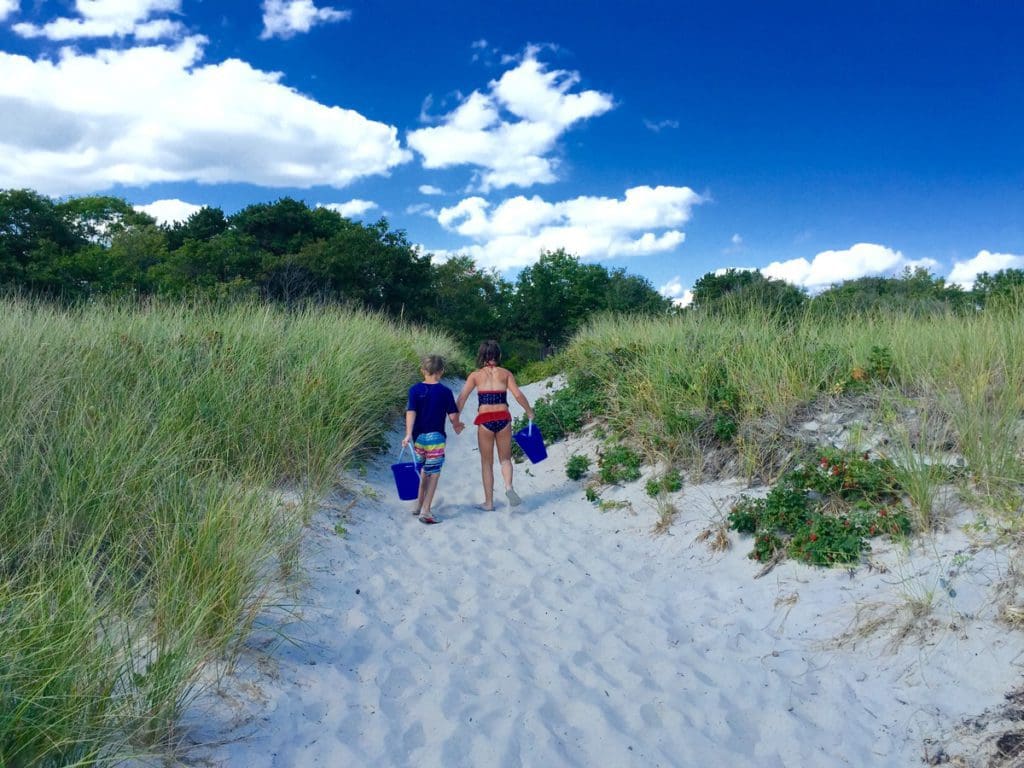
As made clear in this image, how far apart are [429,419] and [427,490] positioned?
77 cm

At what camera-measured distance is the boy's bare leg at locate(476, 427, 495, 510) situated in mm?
7440

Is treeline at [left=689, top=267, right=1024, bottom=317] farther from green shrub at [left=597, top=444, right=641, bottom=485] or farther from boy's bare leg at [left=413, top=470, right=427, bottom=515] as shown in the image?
boy's bare leg at [left=413, top=470, right=427, bottom=515]

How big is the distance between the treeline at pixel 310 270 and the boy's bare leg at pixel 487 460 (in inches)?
573

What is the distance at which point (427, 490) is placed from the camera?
7023 mm

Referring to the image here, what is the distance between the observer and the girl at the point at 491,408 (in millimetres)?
7363

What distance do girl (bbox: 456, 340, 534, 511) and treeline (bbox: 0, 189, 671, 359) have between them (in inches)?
569

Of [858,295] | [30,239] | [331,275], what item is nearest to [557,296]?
[331,275]

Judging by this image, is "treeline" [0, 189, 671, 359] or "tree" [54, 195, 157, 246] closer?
"treeline" [0, 189, 671, 359]

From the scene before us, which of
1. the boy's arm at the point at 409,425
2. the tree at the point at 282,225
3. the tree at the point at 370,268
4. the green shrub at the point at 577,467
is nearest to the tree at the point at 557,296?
the tree at the point at 370,268

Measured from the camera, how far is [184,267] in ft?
92.7

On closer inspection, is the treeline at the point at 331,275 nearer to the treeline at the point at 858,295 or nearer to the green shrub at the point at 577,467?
the treeline at the point at 858,295

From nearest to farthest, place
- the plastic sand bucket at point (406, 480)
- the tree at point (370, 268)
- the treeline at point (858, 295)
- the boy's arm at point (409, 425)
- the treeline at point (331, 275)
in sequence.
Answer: the boy's arm at point (409, 425)
the plastic sand bucket at point (406, 480)
the treeline at point (858, 295)
the treeline at point (331, 275)
the tree at point (370, 268)

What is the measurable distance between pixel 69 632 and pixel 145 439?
270 centimetres

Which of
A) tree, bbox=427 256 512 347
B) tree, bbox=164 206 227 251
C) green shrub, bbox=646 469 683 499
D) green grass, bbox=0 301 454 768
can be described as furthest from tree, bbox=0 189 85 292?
green shrub, bbox=646 469 683 499
